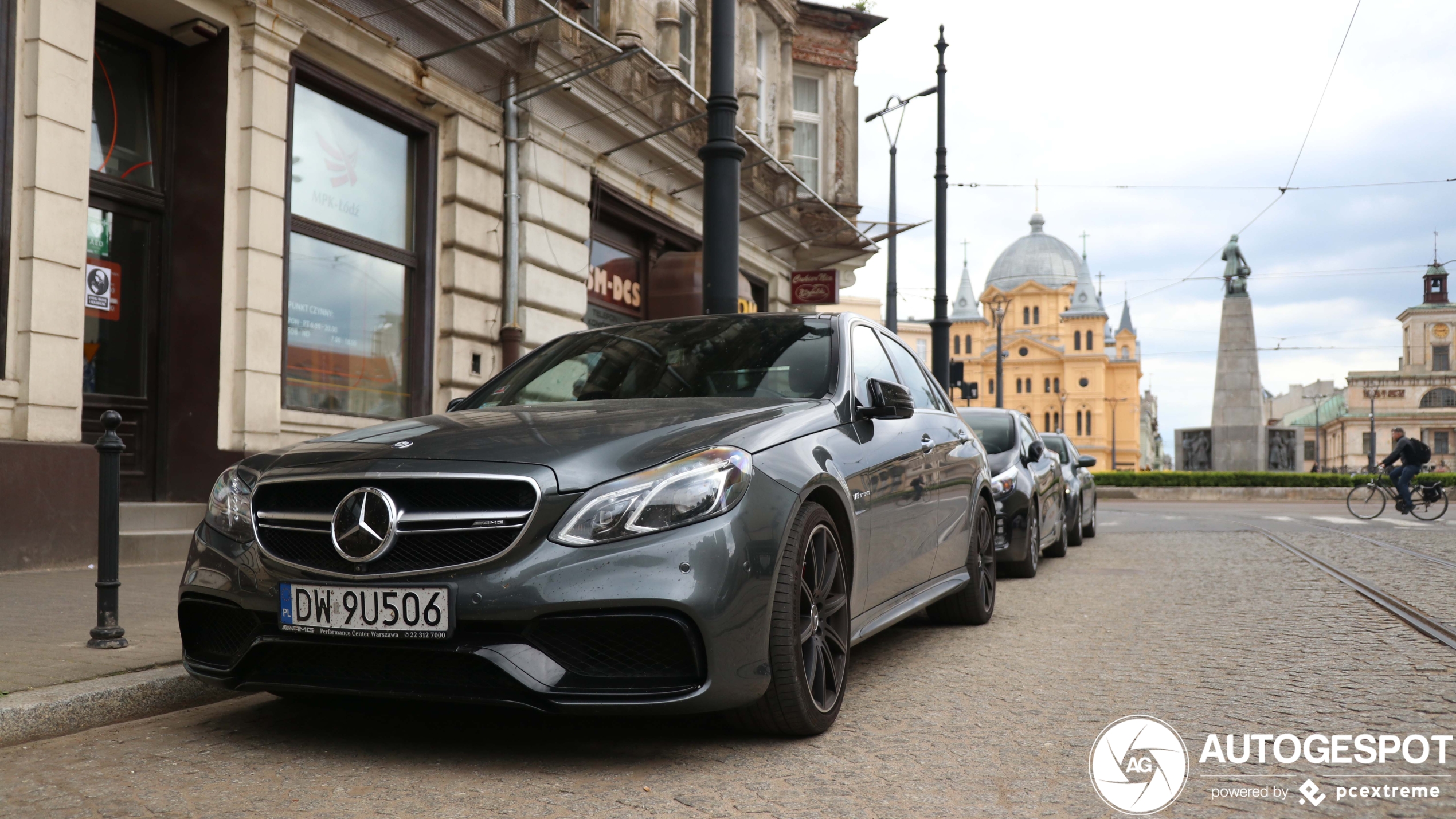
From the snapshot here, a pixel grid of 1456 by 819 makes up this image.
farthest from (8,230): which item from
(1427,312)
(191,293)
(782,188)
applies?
(1427,312)

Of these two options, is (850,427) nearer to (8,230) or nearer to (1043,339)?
(8,230)

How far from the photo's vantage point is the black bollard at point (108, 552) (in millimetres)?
4781

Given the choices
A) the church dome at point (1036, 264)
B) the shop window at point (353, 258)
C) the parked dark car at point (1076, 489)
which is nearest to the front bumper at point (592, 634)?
the shop window at point (353, 258)

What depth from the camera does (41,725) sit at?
379 cm

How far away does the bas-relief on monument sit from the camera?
35.0 m

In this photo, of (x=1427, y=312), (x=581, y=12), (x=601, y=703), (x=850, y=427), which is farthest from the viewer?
(x=1427, y=312)

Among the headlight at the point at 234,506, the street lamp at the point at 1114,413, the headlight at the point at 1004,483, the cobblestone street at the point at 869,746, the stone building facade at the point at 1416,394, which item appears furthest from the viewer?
the street lamp at the point at 1114,413

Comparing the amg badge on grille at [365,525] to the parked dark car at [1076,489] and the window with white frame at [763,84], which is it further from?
the window with white frame at [763,84]

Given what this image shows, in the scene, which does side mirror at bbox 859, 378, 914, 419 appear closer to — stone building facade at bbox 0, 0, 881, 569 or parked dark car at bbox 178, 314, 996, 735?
parked dark car at bbox 178, 314, 996, 735

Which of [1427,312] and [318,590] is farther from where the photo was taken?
[1427,312]

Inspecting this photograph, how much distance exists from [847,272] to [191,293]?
1592 cm

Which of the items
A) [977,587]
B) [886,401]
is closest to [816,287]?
[977,587]

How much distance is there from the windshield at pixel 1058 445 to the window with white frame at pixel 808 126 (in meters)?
8.29

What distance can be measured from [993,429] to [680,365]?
21.2ft
